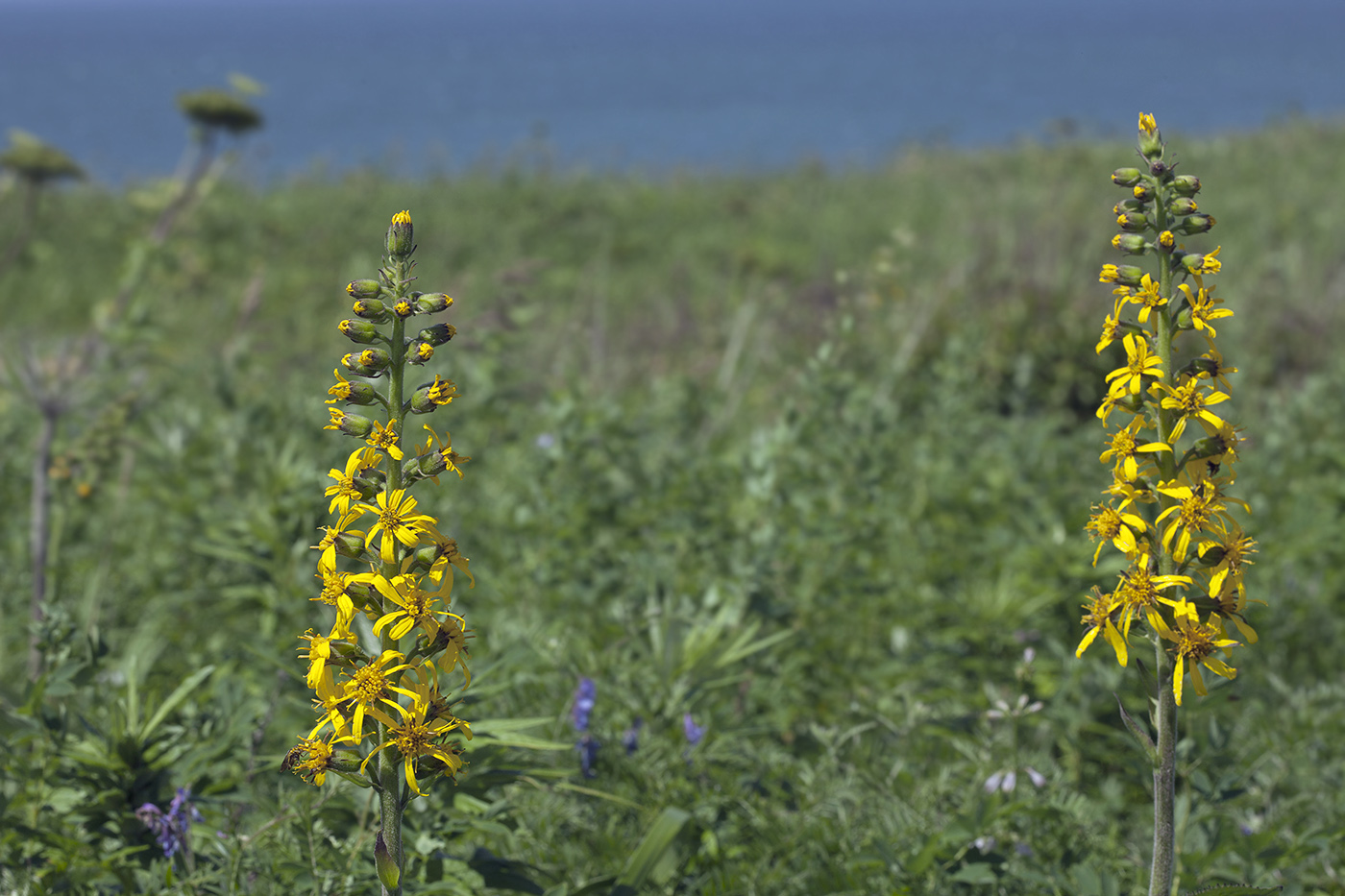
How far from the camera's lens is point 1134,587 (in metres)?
1.55

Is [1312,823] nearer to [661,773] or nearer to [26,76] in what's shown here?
[661,773]

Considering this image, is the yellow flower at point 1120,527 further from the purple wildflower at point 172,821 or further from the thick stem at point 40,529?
the thick stem at point 40,529

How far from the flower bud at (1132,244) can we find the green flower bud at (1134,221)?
20 millimetres

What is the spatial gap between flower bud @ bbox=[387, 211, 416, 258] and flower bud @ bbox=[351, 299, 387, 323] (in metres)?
0.07

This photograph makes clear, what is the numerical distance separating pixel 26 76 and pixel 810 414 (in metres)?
83.0

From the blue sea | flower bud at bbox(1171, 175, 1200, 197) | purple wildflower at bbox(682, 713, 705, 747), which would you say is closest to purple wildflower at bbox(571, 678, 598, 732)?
purple wildflower at bbox(682, 713, 705, 747)

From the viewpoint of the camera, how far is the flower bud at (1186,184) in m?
1.56

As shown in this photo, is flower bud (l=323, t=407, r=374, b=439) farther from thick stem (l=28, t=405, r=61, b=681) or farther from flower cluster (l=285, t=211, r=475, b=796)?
thick stem (l=28, t=405, r=61, b=681)

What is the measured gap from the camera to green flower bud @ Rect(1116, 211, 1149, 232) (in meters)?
1.57

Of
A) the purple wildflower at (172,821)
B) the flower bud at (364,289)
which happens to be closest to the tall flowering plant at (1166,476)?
the flower bud at (364,289)

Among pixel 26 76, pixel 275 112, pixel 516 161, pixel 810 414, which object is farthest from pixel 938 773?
pixel 26 76

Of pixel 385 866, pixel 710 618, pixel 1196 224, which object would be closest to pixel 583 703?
pixel 710 618

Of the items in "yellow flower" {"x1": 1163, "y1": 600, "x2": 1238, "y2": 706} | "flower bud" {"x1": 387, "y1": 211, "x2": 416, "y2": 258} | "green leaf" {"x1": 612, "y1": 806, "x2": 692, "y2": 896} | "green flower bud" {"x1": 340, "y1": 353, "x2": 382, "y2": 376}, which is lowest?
"green leaf" {"x1": 612, "y1": 806, "x2": 692, "y2": 896}

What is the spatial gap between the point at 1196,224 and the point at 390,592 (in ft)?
4.22
